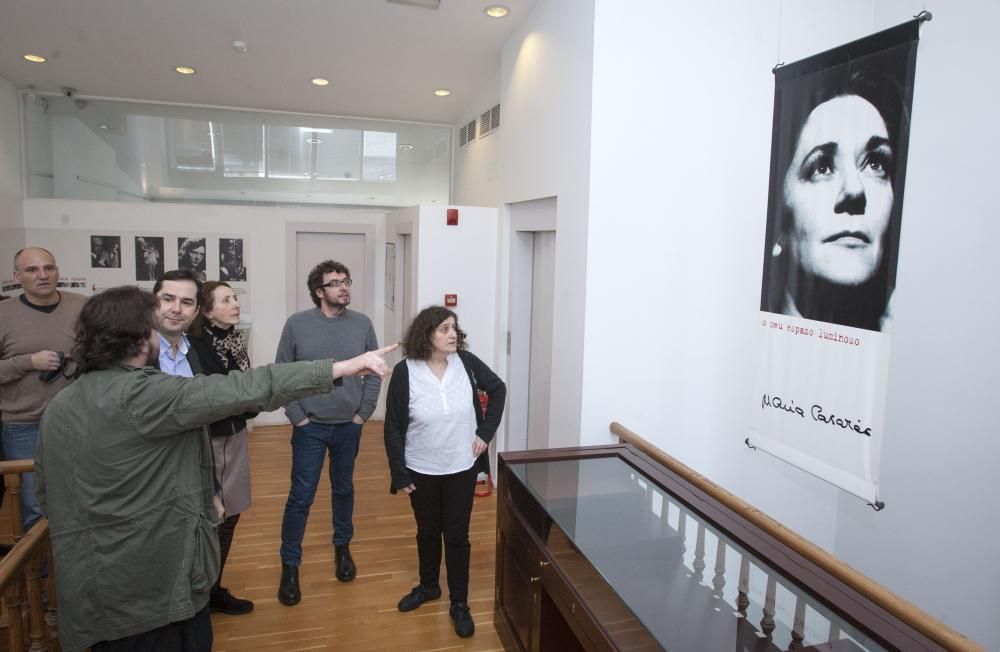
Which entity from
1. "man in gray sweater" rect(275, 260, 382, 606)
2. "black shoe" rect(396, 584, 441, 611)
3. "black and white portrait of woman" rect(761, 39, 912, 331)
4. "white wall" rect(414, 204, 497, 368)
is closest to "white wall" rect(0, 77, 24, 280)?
"white wall" rect(414, 204, 497, 368)

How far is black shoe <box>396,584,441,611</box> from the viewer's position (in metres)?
3.32

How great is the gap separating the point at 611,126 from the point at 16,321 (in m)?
3.19

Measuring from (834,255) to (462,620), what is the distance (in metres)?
2.41

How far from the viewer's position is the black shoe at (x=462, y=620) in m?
3.12

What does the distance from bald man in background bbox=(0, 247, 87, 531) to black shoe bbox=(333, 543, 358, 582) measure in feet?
5.11

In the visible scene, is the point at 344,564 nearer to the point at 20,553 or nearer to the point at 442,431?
the point at 442,431

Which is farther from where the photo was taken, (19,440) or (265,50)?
(265,50)

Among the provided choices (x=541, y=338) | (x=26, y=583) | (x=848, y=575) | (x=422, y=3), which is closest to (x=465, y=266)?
(x=541, y=338)

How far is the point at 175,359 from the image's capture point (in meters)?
2.62

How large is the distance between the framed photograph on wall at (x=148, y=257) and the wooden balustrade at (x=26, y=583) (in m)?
4.51

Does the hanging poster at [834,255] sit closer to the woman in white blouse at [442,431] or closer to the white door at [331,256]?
the woman in white blouse at [442,431]

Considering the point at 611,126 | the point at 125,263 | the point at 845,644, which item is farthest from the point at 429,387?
the point at 125,263

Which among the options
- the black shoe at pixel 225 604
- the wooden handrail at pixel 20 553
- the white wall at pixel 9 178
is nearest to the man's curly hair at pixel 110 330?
the wooden handrail at pixel 20 553

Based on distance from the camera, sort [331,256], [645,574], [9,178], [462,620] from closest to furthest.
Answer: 1. [645,574]
2. [462,620]
3. [9,178]
4. [331,256]
